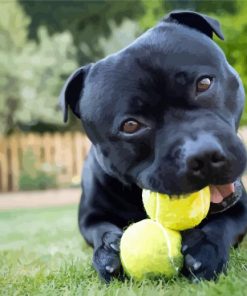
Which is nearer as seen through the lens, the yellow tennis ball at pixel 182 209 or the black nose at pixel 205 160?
the black nose at pixel 205 160

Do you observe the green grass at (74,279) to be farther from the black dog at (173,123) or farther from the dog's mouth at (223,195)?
the dog's mouth at (223,195)

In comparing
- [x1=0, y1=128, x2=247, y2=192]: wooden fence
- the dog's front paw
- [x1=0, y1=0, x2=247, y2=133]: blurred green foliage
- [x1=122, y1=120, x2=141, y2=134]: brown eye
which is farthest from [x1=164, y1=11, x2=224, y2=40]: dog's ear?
[x1=0, y1=128, x2=247, y2=192]: wooden fence

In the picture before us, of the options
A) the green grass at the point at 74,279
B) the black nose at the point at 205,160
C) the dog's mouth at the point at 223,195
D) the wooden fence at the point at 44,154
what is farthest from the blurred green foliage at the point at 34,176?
the black nose at the point at 205,160

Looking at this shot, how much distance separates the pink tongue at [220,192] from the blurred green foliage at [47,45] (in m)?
15.3

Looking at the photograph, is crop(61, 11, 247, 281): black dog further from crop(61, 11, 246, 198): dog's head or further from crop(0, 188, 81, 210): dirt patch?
crop(0, 188, 81, 210): dirt patch

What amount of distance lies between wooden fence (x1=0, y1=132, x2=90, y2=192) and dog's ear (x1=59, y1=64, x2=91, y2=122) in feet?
51.4

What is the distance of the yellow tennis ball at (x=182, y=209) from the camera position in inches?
95.6

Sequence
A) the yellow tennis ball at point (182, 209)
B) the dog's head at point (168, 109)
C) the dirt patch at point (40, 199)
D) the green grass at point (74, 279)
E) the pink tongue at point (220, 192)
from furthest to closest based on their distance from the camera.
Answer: the dirt patch at point (40, 199)
the pink tongue at point (220, 192)
the yellow tennis ball at point (182, 209)
the dog's head at point (168, 109)
the green grass at point (74, 279)

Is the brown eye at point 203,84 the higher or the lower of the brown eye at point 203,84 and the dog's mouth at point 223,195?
the higher

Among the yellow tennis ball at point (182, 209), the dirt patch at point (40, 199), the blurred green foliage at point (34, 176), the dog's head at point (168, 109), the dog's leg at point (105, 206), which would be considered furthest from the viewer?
the blurred green foliage at point (34, 176)

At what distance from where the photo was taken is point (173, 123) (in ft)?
7.86

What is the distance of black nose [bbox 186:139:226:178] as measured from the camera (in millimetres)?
2164

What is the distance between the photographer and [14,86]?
20906 millimetres

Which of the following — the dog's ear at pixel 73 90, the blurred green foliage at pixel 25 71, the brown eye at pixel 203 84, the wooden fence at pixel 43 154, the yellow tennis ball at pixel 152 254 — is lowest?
the wooden fence at pixel 43 154
